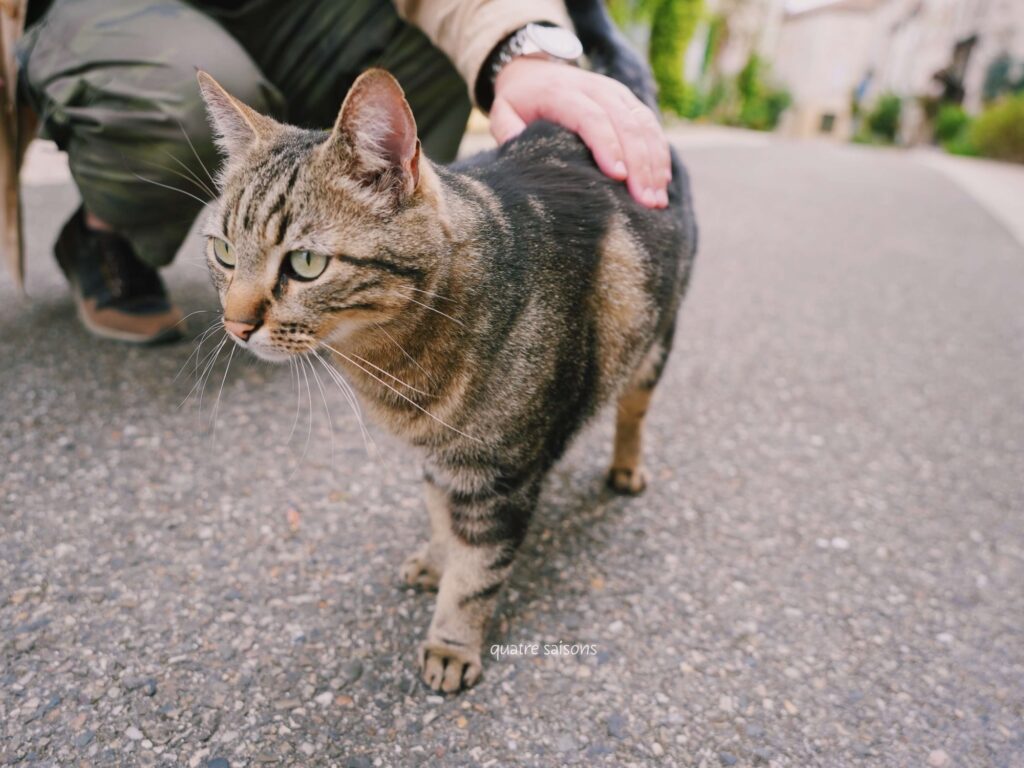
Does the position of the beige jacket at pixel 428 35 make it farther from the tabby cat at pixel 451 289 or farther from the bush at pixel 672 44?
the bush at pixel 672 44

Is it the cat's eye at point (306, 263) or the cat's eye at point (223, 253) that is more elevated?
the cat's eye at point (306, 263)

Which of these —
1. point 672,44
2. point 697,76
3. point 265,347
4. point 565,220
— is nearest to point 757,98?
point 697,76

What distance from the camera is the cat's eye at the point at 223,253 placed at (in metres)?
1.22

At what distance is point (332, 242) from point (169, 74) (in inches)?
47.3

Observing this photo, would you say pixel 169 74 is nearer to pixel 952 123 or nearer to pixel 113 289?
pixel 113 289

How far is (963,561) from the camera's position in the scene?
183 cm

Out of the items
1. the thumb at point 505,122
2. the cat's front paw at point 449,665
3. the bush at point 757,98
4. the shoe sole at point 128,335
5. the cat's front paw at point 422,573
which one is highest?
the thumb at point 505,122

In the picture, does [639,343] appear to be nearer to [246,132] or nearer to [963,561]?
[246,132]

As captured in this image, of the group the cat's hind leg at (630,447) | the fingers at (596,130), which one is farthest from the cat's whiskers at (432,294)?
the cat's hind leg at (630,447)

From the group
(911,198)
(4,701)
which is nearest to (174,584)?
(4,701)

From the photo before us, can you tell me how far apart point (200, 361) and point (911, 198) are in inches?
311

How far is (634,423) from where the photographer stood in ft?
6.25

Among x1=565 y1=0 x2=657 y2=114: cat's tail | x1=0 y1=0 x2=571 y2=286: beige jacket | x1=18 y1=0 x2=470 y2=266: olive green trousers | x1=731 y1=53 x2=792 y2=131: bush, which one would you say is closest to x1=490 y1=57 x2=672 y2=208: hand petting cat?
x1=0 y1=0 x2=571 y2=286: beige jacket

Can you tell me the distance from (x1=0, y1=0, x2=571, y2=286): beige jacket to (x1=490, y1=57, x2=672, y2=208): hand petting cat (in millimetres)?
143
